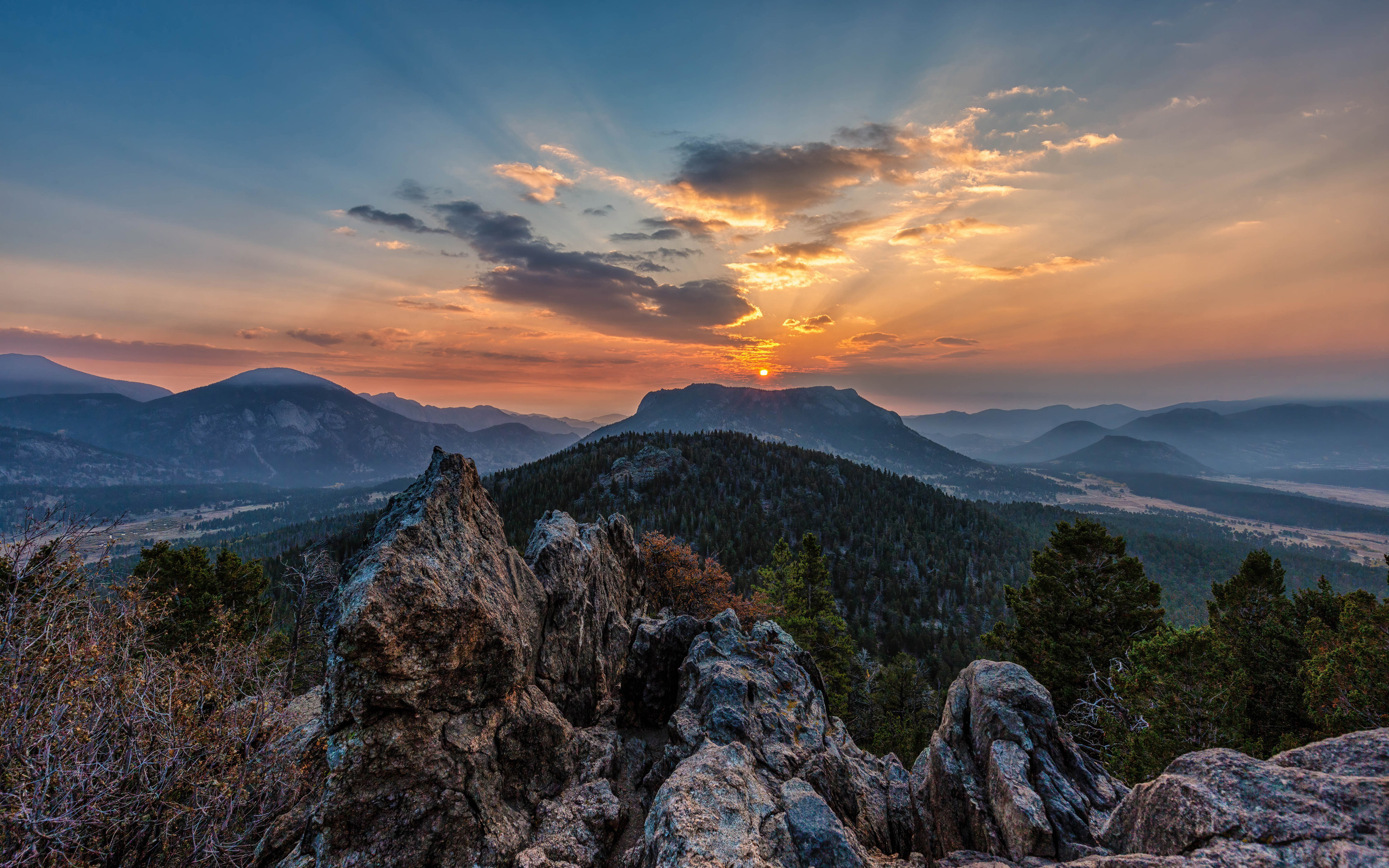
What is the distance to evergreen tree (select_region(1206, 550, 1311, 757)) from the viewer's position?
23.3 metres

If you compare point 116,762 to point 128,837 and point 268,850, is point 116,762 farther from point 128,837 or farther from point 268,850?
point 268,850

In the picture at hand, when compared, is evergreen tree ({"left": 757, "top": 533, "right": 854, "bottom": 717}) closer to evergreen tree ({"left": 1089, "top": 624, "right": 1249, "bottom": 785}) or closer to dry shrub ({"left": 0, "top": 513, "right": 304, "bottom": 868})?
evergreen tree ({"left": 1089, "top": 624, "right": 1249, "bottom": 785})

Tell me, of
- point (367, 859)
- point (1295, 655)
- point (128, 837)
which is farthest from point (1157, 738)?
point (128, 837)

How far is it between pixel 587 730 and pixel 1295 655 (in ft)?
116

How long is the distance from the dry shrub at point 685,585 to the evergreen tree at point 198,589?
30.8 meters

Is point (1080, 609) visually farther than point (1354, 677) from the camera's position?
Yes

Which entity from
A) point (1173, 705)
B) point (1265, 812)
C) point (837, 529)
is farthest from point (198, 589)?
point (837, 529)

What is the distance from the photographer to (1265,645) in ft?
82.9

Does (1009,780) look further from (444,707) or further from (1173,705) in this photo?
(444,707)

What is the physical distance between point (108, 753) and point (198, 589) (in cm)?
3249

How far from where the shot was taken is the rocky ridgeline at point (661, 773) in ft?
29.2

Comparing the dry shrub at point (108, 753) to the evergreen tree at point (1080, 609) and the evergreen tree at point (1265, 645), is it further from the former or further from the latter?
the evergreen tree at point (1080, 609)

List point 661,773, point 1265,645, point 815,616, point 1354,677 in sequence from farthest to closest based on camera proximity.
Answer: point 815,616 → point 1265,645 → point 661,773 → point 1354,677

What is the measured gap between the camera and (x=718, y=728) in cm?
1777
